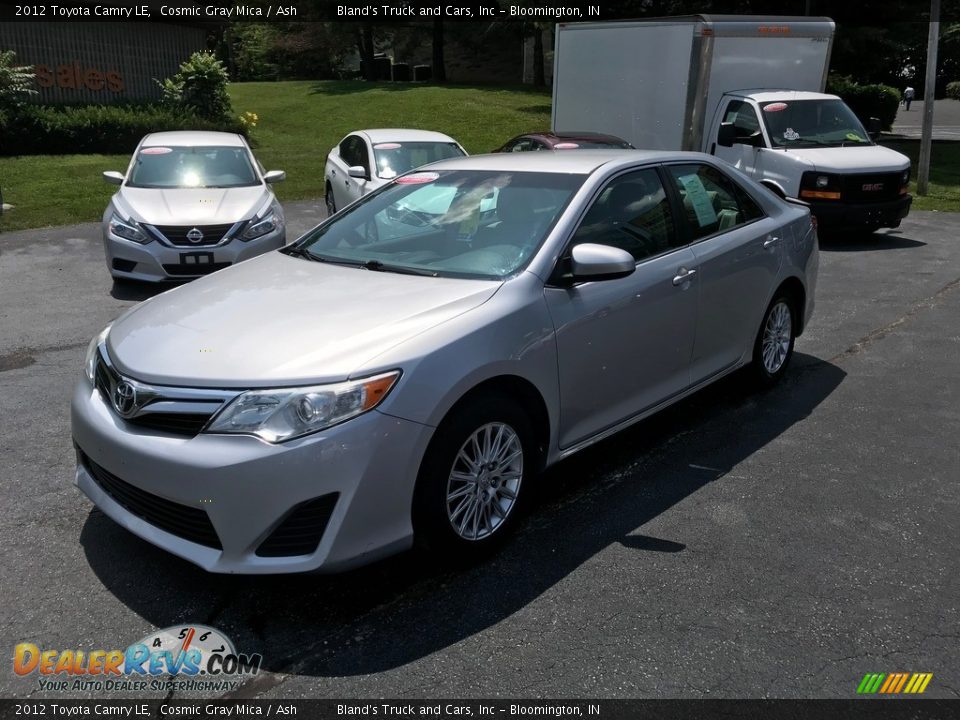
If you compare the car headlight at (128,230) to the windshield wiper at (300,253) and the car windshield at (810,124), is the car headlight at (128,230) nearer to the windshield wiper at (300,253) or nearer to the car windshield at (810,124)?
the windshield wiper at (300,253)

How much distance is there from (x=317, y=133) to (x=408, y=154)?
654 inches

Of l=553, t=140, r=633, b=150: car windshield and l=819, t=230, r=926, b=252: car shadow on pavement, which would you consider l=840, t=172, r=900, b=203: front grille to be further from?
l=553, t=140, r=633, b=150: car windshield

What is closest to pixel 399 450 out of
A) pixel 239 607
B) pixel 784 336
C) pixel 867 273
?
pixel 239 607

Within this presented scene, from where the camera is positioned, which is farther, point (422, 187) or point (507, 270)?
point (422, 187)

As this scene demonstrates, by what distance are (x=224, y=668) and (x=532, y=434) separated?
155 centimetres

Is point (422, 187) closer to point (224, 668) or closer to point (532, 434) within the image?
point (532, 434)

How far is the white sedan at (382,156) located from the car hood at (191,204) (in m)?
1.92

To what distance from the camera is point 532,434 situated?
399cm

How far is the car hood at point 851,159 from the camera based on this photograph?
12.1m

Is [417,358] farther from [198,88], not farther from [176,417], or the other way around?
[198,88]

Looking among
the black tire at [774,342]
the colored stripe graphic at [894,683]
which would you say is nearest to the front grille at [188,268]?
the black tire at [774,342]

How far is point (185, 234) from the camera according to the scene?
29.8 feet

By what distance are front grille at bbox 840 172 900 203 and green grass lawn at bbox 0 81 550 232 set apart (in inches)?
385

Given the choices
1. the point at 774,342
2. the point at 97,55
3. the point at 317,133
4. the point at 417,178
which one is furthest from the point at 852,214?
the point at 317,133
